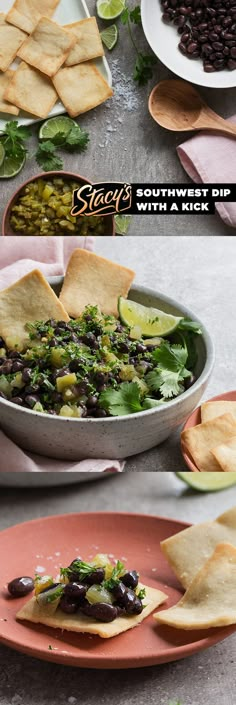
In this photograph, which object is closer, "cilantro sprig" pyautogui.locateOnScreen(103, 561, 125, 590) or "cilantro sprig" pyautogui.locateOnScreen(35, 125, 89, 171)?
"cilantro sprig" pyautogui.locateOnScreen(103, 561, 125, 590)

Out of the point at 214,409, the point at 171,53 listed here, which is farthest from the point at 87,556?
the point at 171,53

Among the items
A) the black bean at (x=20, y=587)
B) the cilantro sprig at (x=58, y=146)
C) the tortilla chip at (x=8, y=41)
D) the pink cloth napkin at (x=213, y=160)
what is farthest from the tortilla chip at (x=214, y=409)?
the tortilla chip at (x=8, y=41)

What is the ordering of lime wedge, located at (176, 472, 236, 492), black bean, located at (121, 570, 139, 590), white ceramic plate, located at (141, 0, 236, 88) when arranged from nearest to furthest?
1. black bean, located at (121, 570, 139, 590)
2. white ceramic plate, located at (141, 0, 236, 88)
3. lime wedge, located at (176, 472, 236, 492)

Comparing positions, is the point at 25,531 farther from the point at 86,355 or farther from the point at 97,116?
the point at 97,116

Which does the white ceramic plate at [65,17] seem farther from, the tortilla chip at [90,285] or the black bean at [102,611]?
the black bean at [102,611]

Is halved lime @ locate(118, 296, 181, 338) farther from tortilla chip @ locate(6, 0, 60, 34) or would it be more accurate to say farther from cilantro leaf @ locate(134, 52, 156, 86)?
tortilla chip @ locate(6, 0, 60, 34)

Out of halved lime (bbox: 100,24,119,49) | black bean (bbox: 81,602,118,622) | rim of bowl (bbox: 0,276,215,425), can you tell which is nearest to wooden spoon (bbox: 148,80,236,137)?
halved lime (bbox: 100,24,119,49)

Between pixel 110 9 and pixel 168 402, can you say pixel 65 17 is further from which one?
pixel 168 402
